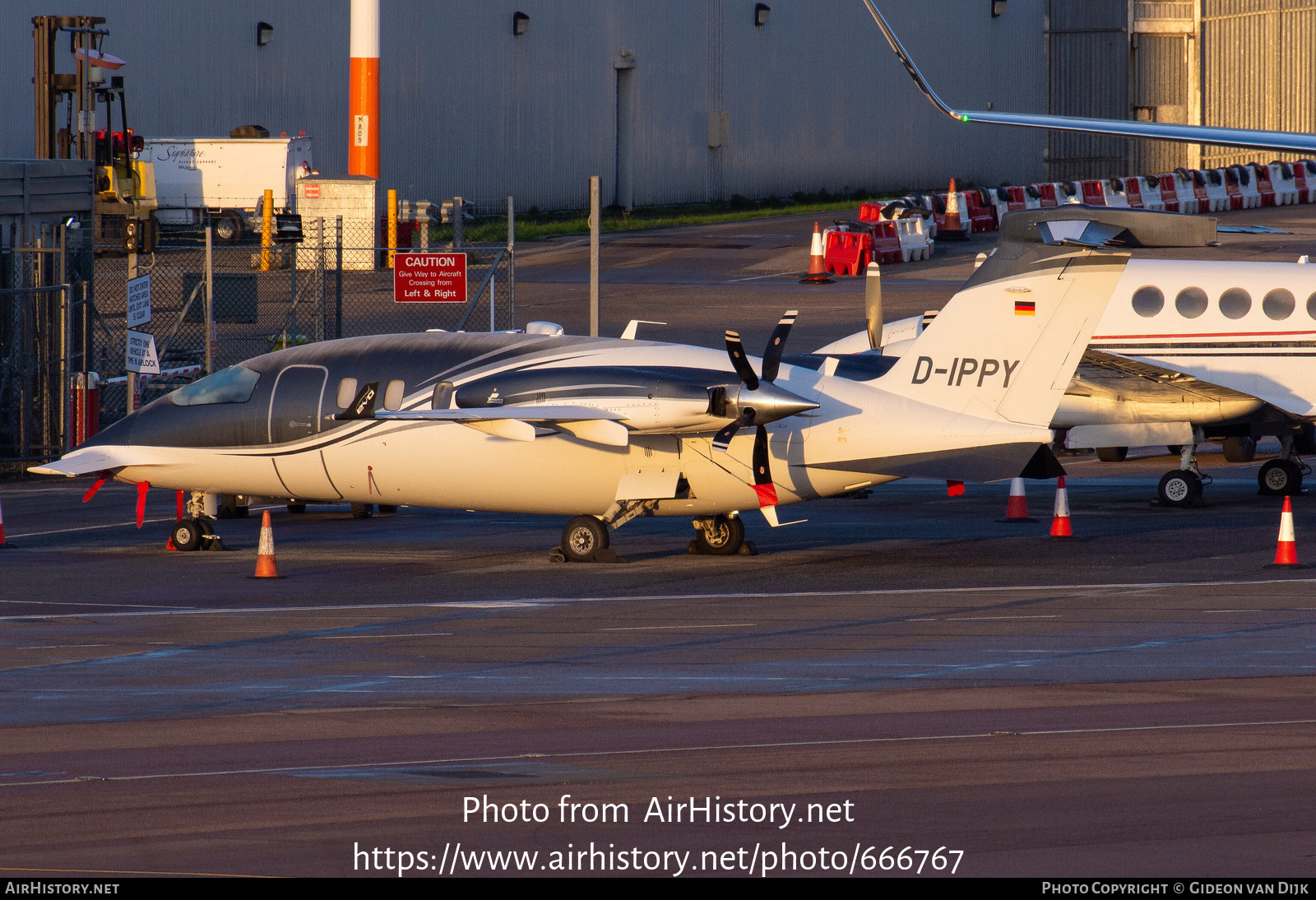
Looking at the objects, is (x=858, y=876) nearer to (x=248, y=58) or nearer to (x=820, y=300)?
(x=820, y=300)

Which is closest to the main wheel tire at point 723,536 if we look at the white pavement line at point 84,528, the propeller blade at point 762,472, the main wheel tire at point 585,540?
the main wheel tire at point 585,540

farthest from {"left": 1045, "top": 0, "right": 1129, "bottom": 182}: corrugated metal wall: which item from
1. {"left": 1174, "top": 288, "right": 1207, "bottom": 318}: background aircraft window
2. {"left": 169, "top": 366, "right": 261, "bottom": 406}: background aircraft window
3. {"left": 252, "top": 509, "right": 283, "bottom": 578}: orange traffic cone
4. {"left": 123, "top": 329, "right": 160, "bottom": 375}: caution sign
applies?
{"left": 252, "top": 509, "right": 283, "bottom": 578}: orange traffic cone

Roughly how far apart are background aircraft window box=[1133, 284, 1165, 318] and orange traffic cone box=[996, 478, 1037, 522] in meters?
2.89

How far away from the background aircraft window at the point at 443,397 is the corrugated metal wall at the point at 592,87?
33929 millimetres

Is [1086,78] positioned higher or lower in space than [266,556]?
higher

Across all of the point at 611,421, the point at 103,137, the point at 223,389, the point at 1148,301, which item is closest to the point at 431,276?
the point at 223,389

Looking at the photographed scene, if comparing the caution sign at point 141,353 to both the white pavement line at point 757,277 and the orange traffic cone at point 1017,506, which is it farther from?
the white pavement line at point 757,277

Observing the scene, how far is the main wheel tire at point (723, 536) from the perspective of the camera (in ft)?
66.0

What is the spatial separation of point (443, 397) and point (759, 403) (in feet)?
11.8

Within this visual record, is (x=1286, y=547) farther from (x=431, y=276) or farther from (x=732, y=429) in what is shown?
(x=431, y=276)

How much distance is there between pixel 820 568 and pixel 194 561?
22.6ft

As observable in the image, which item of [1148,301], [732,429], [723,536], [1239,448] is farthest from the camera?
[1239,448]

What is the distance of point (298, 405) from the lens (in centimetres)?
2042

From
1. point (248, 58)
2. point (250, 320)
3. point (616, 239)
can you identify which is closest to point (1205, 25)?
point (616, 239)
